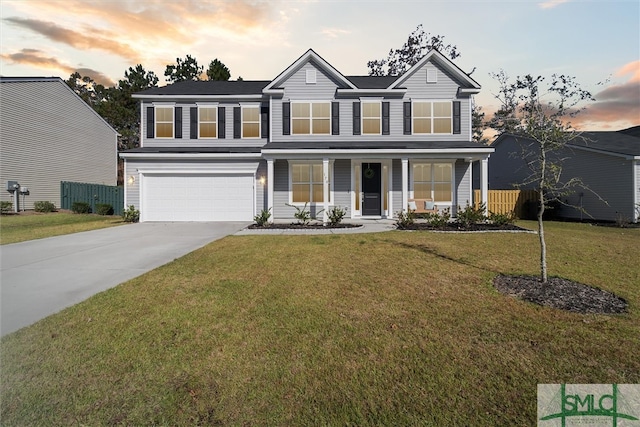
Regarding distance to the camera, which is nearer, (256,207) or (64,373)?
(64,373)

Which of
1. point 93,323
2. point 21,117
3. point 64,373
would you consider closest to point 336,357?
point 64,373

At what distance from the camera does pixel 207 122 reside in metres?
16.4

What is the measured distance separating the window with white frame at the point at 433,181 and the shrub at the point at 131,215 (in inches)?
557

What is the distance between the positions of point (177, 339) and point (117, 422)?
1170 millimetres

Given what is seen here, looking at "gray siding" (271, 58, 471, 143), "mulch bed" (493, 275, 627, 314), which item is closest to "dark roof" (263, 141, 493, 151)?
"gray siding" (271, 58, 471, 143)

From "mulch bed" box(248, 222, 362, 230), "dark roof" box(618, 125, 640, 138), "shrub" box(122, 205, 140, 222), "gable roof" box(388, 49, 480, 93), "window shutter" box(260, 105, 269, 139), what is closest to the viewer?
"mulch bed" box(248, 222, 362, 230)

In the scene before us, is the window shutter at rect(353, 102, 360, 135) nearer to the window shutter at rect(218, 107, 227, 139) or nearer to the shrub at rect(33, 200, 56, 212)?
the window shutter at rect(218, 107, 227, 139)

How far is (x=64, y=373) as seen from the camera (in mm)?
2742

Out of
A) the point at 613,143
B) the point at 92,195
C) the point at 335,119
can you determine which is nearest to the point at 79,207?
the point at 92,195

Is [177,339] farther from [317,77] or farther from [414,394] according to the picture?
[317,77]

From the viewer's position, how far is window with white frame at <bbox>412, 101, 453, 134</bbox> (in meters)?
15.4

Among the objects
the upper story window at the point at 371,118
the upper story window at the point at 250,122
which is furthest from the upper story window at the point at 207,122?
the upper story window at the point at 371,118

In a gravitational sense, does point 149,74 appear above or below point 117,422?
above

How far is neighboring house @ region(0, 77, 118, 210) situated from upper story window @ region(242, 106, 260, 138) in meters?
15.3
